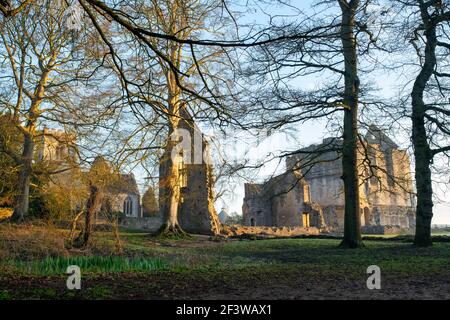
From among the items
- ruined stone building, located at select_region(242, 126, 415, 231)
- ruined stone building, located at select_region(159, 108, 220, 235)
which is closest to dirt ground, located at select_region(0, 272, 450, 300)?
ruined stone building, located at select_region(159, 108, 220, 235)

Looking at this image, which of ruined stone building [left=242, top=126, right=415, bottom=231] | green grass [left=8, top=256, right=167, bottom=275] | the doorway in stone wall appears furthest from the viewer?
the doorway in stone wall

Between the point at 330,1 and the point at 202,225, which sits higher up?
the point at 330,1

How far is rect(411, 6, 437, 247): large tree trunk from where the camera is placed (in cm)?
1229

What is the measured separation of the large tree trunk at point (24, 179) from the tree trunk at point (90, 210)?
22.5ft

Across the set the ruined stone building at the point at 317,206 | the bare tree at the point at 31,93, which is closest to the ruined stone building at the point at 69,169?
the bare tree at the point at 31,93

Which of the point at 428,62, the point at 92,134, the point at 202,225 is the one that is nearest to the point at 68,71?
the point at 92,134

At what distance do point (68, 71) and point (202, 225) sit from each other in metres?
11.5

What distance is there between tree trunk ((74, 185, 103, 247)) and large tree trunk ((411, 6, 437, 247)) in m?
9.34

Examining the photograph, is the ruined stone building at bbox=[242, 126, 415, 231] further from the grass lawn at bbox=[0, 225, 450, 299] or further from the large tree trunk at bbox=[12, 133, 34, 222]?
the grass lawn at bbox=[0, 225, 450, 299]

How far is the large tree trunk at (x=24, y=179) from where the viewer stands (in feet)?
57.4

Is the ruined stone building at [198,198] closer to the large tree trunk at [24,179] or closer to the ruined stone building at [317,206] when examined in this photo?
the ruined stone building at [317,206]

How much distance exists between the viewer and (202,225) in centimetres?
2475

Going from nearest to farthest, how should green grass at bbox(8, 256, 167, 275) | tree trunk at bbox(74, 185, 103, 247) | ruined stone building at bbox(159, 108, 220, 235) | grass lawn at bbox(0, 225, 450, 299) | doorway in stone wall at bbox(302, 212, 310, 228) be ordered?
grass lawn at bbox(0, 225, 450, 299)
green grass at bbox(8, 256, 167, 275)
tree trunk at bbox(74, 185, 103, 247)
ruined stone building at bbox(159, 108, 220, 235)
doorway in stone wall at bbox(302, 212, 310, 228)

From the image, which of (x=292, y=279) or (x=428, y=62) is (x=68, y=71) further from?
(x=292, y=279)
